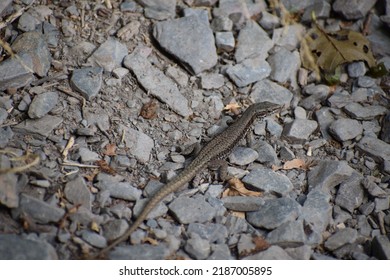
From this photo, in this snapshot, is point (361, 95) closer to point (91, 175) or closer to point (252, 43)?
point (252, 43)

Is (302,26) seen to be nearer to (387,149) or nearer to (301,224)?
(387,149)

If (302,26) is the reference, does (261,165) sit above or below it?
below

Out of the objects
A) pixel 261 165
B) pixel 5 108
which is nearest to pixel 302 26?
pixel 261 165

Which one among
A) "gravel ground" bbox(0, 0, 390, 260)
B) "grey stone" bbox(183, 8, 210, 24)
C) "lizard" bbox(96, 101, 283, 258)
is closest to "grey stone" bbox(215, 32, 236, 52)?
"gravel ground" bbox(0, 0, 390, 260)

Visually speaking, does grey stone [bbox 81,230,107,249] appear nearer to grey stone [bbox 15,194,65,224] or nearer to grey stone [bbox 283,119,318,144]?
grey stone [bbox 15,194,65,224]
